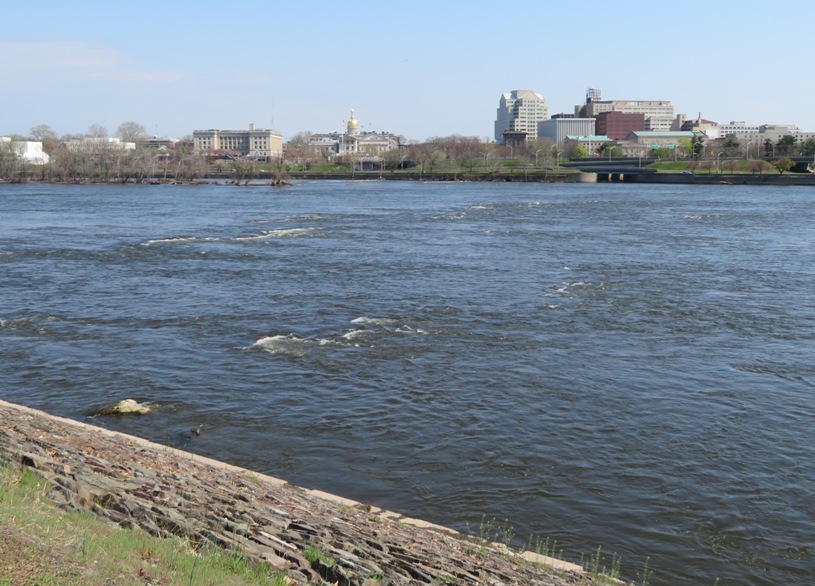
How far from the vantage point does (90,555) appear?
6.92 metres

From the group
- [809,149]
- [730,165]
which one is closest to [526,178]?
[730,165]

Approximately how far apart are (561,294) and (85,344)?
57.2 feet

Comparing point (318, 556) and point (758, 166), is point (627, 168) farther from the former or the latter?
point (318, 556)

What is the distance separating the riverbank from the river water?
57.1 inches

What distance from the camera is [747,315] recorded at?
89.5 feet

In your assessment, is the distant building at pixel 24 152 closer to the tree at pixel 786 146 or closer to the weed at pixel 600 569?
the tree at pixel 786 146

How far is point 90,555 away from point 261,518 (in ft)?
10.3

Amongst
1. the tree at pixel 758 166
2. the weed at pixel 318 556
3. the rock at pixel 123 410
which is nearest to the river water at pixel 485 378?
the rock at pixel 123 410

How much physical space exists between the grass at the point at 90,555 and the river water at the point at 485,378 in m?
5.41

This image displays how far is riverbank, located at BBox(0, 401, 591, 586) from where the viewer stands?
28.6ft

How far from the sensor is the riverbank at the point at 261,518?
8.72 meters

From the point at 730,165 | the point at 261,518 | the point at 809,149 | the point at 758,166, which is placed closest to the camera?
the point at 261,518

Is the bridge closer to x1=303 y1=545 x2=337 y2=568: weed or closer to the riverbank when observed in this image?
the riverbank

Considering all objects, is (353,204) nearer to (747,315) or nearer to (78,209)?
(78,209)
